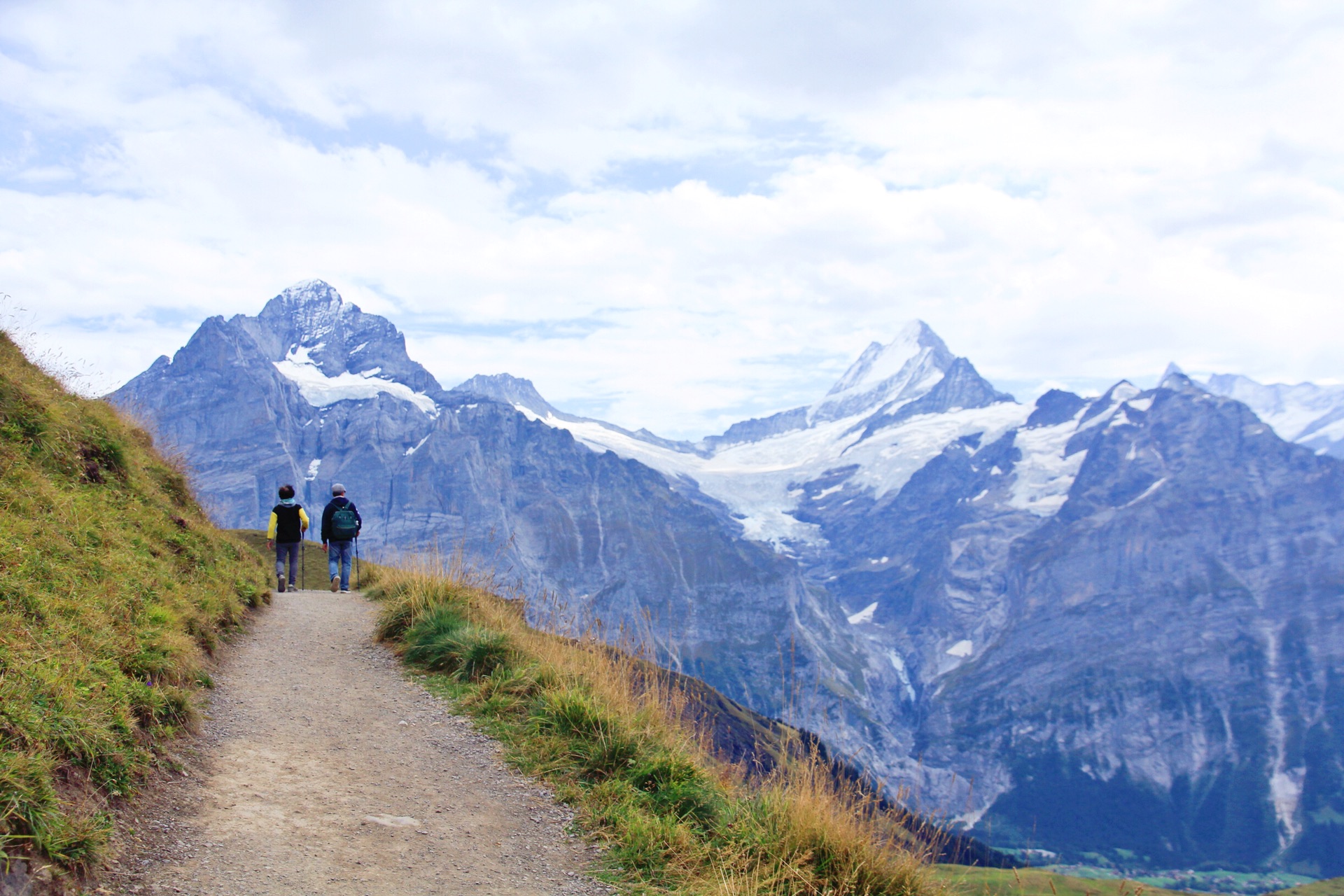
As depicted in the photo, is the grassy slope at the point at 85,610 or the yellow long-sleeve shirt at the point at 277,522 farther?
the yellow long-sleeve shirt at the point at 277,522

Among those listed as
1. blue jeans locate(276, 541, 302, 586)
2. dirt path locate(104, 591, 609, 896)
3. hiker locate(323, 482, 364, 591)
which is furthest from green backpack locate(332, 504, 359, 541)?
dirt path locate(104, 591, 609, 896)

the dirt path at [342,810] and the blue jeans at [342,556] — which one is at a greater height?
the blue jeans at [342,556]

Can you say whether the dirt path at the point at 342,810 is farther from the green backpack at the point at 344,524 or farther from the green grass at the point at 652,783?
the green backpack at the point at 344,524

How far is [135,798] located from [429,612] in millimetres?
6786

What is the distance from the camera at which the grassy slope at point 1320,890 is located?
141000mm

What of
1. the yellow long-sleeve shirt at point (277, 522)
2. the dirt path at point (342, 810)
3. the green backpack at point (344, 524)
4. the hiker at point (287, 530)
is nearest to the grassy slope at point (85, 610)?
the dirt path at point (342, 810)

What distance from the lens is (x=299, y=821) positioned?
23.4 ft

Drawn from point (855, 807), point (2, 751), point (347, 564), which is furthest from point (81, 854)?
point (347, 564)

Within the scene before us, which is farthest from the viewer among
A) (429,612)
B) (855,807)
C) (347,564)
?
(347,564)

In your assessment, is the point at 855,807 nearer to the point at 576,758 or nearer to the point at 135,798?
the point at 576,758

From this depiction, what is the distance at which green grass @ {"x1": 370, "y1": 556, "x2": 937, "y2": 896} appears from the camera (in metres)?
7.02

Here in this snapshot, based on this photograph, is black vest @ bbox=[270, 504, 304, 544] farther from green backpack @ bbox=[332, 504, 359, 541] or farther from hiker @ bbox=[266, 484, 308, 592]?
green backpack @ bbox=[332, 504, 359, 541]

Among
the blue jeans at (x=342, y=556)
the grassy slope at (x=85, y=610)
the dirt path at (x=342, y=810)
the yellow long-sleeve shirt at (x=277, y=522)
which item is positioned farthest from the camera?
the blue jeans at (x=342, y=556)

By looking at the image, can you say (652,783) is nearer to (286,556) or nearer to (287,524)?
(287,524)
